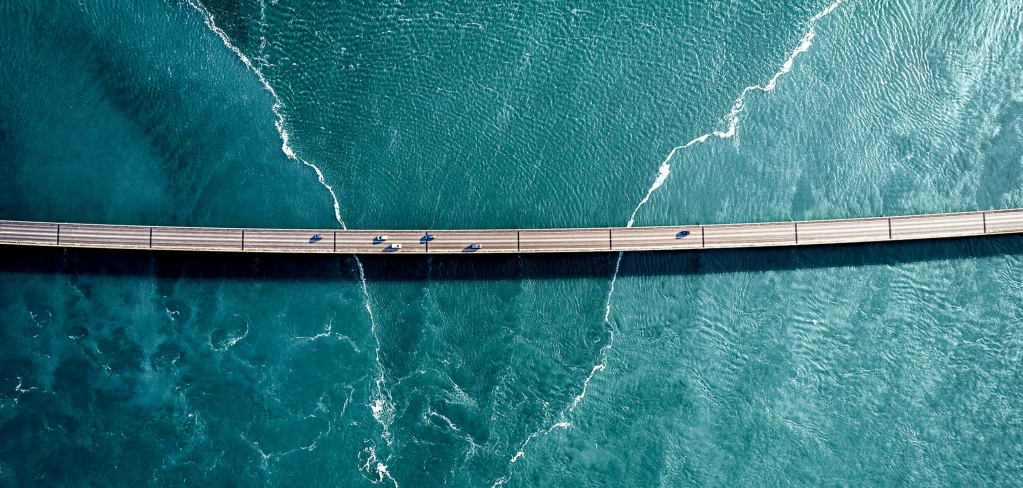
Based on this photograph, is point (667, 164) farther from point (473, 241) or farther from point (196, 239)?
point (196, 239)

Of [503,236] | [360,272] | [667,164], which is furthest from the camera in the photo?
[667,164]

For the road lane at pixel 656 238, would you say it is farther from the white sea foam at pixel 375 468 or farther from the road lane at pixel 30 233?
the road lane at pixel 30 233

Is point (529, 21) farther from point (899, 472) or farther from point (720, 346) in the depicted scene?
point (899, 472)

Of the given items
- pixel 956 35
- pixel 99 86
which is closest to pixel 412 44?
pixel 99 86

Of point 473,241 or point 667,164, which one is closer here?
point 473,241

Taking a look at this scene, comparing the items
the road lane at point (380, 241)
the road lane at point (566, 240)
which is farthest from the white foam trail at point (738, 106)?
the road lane at point (380, 241)

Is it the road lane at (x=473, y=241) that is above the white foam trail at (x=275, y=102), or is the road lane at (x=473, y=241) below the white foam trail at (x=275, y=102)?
below

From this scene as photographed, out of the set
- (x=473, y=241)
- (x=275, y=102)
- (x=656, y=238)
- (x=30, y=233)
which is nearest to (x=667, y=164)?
(x=656, y=238)

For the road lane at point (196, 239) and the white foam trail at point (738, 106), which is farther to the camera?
the white foam trail at point (738, 106)
